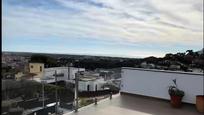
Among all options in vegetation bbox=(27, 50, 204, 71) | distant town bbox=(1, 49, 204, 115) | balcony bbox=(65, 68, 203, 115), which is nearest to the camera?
distant town bbox=(1, 49, 204, 115)

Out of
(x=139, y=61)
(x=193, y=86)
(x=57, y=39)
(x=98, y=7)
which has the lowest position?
(x=193, y=86)

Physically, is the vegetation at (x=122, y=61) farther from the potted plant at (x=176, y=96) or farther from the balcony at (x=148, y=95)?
the potted plant at (x=176, y=96)

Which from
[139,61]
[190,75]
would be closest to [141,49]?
[139,61]

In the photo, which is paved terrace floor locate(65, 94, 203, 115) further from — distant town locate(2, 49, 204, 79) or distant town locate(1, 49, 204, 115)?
distant town locate(2, 49, 204, 79)

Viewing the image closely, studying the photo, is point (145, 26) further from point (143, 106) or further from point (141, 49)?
point (143, 106)

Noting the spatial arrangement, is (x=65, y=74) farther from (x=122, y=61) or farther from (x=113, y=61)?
(x=122, y=61)

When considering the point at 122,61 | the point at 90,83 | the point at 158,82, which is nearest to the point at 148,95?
the point at 158,82

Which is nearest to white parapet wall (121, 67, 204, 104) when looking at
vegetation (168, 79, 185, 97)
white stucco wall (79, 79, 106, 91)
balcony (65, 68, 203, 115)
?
balcony (65, 68, 203, 115)
